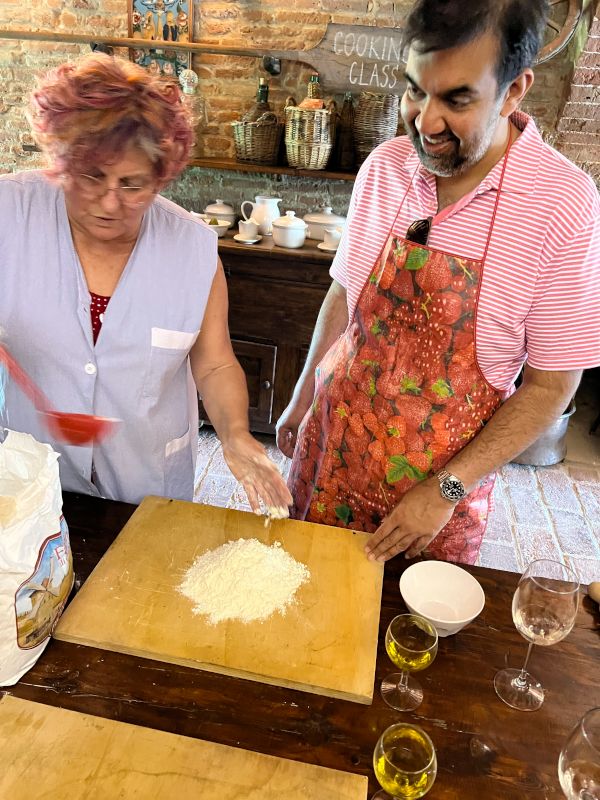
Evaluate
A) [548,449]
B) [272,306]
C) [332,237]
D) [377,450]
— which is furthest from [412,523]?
[548,449]

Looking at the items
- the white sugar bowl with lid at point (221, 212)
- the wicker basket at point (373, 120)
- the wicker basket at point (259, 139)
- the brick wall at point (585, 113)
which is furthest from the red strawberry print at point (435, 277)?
the brick wall at point (585, 113)

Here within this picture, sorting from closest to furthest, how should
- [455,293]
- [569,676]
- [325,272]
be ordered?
[569,676], [455,293], [325,272]

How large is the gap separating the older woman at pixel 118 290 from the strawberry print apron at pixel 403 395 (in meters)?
0.29

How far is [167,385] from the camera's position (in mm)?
1547

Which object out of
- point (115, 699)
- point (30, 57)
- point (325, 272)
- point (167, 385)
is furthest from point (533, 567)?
point (30, 57)

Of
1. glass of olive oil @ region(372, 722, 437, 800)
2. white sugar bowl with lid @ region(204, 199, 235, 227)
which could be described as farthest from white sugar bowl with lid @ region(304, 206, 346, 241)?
glass of olive oil @ region(372, 722, 437, 800)

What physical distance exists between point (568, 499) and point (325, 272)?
6.13 feet

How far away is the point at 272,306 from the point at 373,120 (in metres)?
1.14

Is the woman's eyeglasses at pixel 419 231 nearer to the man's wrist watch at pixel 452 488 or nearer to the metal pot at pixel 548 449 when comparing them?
the man's wrist watch at pixel 452 488

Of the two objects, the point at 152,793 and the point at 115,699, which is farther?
the point at 115,699

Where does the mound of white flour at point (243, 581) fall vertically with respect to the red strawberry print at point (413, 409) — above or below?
below

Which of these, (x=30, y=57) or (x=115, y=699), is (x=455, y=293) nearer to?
(x=115, y=699)

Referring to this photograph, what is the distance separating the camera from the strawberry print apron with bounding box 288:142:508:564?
1.43m

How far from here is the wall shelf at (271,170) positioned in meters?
3.45
